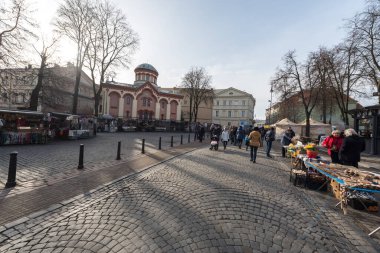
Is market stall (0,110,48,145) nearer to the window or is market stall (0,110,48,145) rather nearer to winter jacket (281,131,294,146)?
winter jacket (281,131,294,146)

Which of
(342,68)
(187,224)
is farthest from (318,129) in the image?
(187,224)

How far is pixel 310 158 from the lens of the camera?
21.5ft

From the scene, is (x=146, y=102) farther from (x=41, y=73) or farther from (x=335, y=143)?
(x=335, y=143)

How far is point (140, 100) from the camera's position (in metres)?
47.7

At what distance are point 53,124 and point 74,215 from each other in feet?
53.8

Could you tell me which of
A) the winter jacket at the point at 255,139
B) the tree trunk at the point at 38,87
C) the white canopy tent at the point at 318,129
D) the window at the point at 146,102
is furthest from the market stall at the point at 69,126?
the window at the point at 146,102

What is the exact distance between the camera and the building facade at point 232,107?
2773 inches

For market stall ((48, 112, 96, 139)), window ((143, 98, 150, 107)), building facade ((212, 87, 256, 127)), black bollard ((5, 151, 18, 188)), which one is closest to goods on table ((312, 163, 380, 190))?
black bollard ((5, 151, 18, 188))

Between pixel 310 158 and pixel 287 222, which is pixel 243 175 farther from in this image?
pixel 287 222

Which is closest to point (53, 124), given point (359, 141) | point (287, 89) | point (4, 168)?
point (4, 168)

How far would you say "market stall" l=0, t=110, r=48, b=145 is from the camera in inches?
486

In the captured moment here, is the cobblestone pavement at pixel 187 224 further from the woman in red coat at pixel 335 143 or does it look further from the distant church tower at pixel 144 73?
the distant church tower at pixel 144 73

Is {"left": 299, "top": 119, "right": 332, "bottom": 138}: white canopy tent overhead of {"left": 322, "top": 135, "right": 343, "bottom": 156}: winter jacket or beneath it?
overhead

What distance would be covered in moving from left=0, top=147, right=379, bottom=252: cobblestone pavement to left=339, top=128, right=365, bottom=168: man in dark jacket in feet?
7.35
